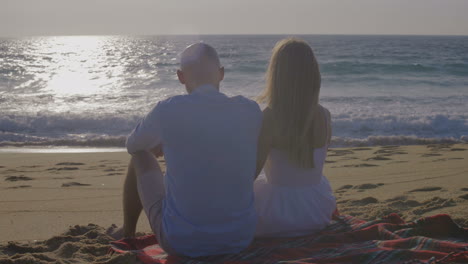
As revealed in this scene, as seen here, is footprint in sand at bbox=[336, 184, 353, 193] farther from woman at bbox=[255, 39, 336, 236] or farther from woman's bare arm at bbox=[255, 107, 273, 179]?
woman's bare arm at bbox=[255, 107, 273, 179]

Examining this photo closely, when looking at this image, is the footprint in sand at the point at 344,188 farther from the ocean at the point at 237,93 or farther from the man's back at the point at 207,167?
the ocean at the point at 237,93

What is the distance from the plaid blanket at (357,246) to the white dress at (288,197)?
0.25 ft

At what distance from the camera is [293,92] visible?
2.76 meters

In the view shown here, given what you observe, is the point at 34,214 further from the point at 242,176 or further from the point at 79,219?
the point at 242,176

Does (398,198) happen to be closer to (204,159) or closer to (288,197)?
(288,197)

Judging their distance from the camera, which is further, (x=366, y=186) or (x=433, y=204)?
(x=366, y=186)

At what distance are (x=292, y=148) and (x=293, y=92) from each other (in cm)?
30

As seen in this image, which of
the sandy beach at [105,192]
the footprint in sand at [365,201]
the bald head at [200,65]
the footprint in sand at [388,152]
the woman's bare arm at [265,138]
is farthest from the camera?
the footprint in sand at [388,152]

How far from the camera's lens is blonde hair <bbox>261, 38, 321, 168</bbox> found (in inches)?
109

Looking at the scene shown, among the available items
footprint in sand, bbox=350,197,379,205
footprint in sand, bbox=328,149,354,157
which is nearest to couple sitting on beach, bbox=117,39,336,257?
footprint in sand, bbox=350,197,379,205

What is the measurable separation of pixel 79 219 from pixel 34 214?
0.42 m

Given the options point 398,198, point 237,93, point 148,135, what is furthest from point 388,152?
point 237,93

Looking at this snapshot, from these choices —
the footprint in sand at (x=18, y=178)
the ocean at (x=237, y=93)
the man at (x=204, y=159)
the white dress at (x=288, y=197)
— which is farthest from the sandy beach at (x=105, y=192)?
the ocean at (x=237, y=93)

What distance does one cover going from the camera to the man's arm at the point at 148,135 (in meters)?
2.50
